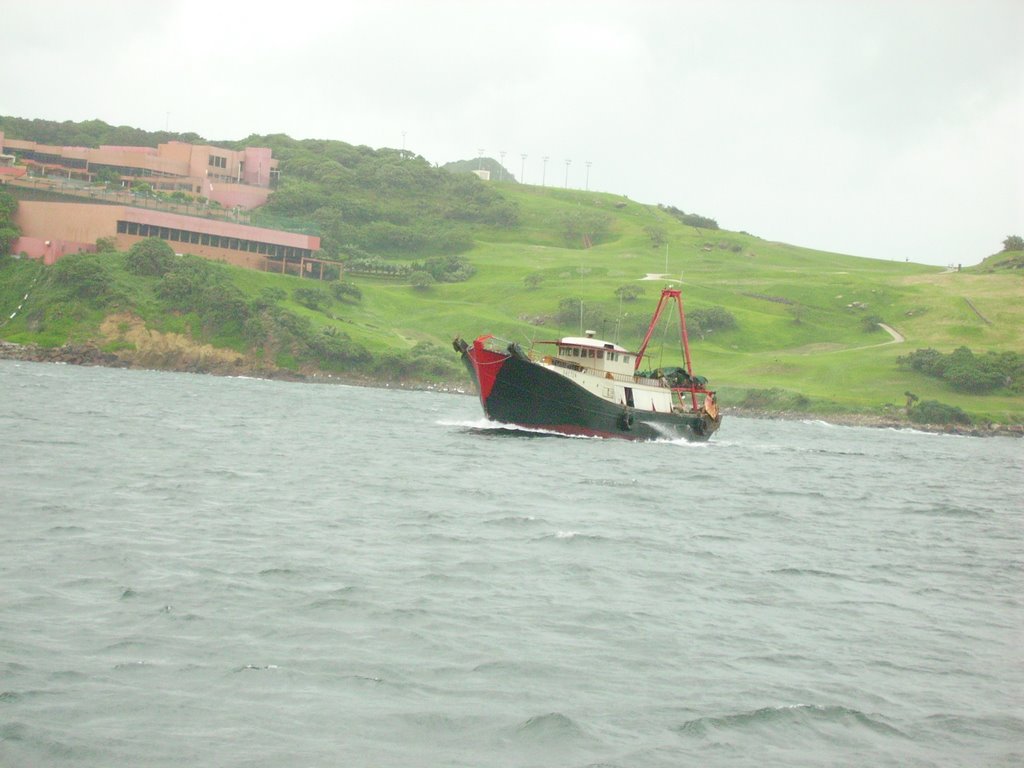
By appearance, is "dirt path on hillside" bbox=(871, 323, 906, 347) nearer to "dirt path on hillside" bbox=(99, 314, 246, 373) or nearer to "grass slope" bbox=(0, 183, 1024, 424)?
"grass slope" bbox=(0, 183, 1024, 424)

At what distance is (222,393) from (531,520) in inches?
1869

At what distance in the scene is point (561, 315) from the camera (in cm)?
14125

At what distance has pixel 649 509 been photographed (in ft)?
108

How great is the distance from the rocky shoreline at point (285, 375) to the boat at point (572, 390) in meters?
44.8

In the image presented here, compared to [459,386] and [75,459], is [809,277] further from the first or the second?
[75,459]

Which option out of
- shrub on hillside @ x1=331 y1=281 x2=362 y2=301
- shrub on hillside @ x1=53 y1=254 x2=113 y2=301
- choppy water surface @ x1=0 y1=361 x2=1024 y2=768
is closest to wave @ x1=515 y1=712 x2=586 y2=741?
choppy water surface @ x1=0 y1=361 x2=1024 y2=768

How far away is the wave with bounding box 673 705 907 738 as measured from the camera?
46.8 feet

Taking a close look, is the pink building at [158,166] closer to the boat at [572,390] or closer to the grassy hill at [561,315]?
the grassy hill at [561,315]

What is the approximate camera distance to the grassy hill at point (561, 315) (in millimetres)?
104625

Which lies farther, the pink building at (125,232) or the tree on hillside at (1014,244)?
the tree on hillside at (1014,244)

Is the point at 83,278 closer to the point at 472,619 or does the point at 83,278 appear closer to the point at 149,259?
the point at 149,259

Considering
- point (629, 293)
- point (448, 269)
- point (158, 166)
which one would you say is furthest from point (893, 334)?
point (158, 166)

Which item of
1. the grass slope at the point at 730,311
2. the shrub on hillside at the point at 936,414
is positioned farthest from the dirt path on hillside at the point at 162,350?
the shrub on hillside at the point at 936,414

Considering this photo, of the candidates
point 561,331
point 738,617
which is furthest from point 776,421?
point 738,617
